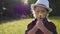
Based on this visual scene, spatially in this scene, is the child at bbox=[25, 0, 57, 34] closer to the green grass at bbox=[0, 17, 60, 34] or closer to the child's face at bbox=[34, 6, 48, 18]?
the child's face at bbox=[34, 6, 48, 18]

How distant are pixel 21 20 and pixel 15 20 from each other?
134mm

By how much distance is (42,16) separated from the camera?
1438 millimetres

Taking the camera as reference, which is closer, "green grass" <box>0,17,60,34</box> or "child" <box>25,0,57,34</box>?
"child" <box>25,0,57,34</box>

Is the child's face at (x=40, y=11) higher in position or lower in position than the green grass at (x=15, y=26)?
higher

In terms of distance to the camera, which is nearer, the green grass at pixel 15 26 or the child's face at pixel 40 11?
the child's face at pixel 40 11

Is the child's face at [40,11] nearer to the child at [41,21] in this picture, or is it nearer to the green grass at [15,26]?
the child at [41,21]

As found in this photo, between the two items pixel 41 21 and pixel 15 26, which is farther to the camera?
pixel 15 26

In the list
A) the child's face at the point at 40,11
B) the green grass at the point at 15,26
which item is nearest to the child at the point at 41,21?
the child's face at the point at 40,11

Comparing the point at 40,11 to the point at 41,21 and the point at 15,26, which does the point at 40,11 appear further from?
the point at 15,26

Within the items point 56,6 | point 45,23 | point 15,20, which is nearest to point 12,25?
point 15,20

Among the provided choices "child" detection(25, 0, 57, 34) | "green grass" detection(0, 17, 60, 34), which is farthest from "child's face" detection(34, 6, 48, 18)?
"green grass" detection(0, 17, 60, 34)

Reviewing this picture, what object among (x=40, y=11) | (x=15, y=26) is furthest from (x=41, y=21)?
(x=15, y=26)

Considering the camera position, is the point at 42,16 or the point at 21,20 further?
the point at 21,20

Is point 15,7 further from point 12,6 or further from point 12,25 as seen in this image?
point 12,25
